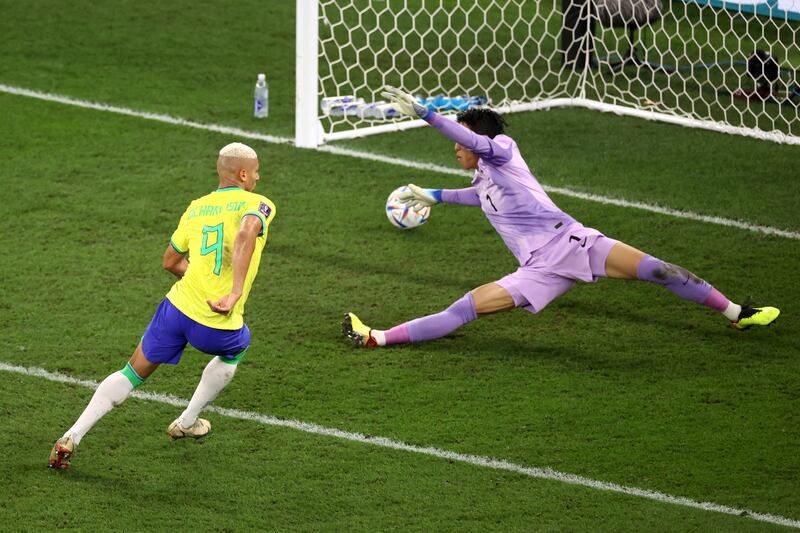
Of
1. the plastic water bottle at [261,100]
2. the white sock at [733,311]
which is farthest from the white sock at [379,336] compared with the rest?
the plastic water bottle at [261,100]

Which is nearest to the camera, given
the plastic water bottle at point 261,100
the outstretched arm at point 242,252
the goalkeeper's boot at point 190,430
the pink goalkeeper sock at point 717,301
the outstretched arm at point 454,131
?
the outstretched arm at point 242,252

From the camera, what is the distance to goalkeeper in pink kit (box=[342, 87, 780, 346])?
23.5 ft

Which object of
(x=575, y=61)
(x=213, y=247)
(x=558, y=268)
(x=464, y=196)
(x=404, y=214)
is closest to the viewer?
(x=213, y=247)

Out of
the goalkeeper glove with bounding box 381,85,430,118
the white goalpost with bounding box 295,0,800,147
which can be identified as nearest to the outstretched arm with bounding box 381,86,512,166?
the goalkeeper glove with bounding box 381,85,430,118

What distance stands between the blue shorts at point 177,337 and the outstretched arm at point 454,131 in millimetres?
1673

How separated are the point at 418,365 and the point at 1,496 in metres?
2.29

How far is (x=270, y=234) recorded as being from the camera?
8820 mm

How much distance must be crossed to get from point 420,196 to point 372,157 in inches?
101

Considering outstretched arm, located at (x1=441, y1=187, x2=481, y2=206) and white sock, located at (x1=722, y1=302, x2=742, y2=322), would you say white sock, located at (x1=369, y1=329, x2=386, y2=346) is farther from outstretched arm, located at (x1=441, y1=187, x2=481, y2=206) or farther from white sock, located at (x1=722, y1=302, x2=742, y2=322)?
white sock, located at (x1=722, y1=302, x2=742, y2=322)

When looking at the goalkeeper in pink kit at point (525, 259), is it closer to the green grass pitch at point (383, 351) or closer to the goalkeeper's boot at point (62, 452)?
the green grass pitch at point (383, 351)

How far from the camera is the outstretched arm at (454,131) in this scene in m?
6.91

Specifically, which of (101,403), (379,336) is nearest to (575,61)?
(379,336)

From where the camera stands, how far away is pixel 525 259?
7.32 meters

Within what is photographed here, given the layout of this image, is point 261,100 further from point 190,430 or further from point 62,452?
point 62,452
